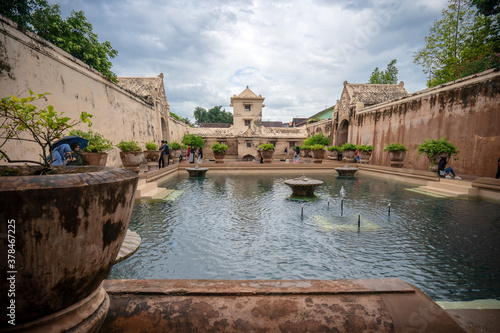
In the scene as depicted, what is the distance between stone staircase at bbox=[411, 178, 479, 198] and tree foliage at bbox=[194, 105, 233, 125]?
124 feet

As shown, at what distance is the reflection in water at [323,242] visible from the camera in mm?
2656

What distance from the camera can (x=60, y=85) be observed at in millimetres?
6398

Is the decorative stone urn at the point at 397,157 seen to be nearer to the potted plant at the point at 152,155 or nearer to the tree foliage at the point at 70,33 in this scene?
the potted plant at the point at 152,155

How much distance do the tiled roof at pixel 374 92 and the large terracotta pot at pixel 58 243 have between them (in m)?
20.9

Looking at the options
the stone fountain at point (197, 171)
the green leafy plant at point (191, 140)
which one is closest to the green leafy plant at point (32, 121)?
the stone fountain at point (197, 171)

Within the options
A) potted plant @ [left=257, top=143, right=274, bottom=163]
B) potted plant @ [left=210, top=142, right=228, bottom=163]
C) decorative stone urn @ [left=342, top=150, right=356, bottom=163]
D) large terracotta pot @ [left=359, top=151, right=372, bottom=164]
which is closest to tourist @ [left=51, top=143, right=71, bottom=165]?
potted plant @ [left=210, top=142, right=228, bottom=163]

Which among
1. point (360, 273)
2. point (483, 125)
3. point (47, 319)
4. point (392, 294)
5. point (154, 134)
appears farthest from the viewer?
point (154, 134)

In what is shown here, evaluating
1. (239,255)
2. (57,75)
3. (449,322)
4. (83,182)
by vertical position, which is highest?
(57,75)

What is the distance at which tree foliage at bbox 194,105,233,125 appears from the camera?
43312mm

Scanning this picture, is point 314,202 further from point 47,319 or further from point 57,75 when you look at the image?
point 57,75

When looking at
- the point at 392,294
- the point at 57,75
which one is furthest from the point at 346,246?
the point at 57,75

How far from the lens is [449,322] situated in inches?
45.6

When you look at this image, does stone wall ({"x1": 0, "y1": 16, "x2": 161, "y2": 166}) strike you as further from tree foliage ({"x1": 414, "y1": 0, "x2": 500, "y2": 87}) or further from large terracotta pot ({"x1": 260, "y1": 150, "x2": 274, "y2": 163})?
tree foliage ({"x1": 414, "y1": 0, "x2": 500, "y2": 87})

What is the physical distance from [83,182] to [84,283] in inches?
17.2
